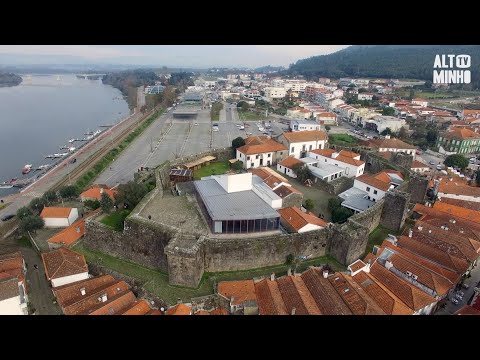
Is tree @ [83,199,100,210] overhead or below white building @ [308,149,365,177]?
below

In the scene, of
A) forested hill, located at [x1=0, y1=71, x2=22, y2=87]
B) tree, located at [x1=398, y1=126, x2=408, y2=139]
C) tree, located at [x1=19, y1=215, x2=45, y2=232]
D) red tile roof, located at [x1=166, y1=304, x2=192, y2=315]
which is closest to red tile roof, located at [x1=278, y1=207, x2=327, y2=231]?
red tile roof, located at [x1=166, y1=304, x2=192, y2=315]

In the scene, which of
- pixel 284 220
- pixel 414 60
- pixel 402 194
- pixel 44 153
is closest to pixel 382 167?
pixel 402 194

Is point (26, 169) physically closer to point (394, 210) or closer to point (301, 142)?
point (301, 142)

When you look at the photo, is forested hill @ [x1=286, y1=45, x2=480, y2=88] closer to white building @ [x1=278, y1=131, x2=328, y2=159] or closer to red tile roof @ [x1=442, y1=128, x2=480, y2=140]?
red tile roof @ [x1=442, y1=128, x2=480, y2=140]

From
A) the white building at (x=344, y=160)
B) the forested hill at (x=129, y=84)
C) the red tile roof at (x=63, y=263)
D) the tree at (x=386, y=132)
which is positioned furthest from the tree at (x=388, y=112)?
the forested hill at (x=129, y=84)

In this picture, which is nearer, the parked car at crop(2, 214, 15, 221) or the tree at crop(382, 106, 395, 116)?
the parked car at crop(2, 214, 15, 221)

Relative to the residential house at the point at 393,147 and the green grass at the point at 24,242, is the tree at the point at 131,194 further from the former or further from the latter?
the residential house at the point at 393,147
